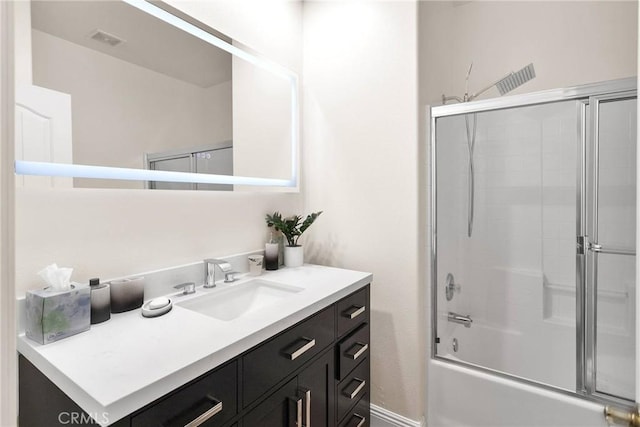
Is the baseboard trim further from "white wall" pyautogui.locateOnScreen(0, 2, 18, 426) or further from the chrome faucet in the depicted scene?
"white wall" pyautogui.locateOnScreen(0, 2, 18, 426)

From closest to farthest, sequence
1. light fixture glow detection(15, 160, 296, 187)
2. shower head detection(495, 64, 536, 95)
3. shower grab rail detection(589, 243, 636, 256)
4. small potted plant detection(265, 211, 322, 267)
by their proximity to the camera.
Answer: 1. light fixture glow detection(15, 160, 296, 187)
2. shower grab rail detection(589, 243, 636, 256)
3. small potted plant detection(265, 211, 322, 267)
4. shower head detection(495, 64, 536, 95)

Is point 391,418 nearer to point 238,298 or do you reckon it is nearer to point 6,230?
point 238,298

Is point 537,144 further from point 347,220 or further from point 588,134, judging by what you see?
point 347,220

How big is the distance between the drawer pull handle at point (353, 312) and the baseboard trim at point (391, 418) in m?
0.68

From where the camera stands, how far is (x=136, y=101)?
45.9 inches

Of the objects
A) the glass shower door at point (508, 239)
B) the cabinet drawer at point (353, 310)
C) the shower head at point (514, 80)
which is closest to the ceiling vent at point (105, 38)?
the cabinet drawer at point (353, 310)

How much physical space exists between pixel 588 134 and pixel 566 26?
29.6 inches

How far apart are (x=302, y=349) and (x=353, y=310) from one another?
0.39 m

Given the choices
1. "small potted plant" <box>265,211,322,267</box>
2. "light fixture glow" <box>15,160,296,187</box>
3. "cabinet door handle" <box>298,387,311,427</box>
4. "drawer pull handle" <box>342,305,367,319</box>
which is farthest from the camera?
"small potted plant" <box>265,211,322,267</box>

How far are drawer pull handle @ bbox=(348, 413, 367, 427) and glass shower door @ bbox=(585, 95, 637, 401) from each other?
1.07 meters

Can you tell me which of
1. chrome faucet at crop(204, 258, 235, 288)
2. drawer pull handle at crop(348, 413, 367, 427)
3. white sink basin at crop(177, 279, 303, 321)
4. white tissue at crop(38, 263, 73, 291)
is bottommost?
drawer pull handle at crop(348, 413, 367, 427)

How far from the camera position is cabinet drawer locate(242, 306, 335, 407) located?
0.87 m

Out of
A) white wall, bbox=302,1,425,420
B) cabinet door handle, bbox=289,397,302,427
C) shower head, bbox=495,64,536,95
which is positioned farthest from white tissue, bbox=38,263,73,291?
shower head, bbox=495,64,536,95

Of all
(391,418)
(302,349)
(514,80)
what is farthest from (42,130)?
(514,80)
